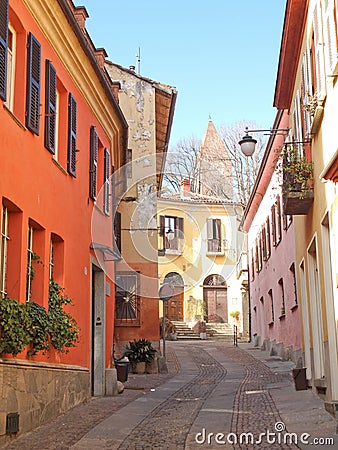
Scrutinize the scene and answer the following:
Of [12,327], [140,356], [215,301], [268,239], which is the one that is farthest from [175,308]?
[12,327]

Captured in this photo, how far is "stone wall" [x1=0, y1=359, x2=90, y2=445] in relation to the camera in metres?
7.68

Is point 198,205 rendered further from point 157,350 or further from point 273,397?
point 273,397

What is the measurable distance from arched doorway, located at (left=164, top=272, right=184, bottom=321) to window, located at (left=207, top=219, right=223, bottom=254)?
2622 mm

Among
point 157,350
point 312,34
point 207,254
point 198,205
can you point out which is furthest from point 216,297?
point 312,34

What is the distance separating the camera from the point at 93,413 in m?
10.4

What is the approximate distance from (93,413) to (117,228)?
10.5m

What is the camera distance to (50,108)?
10.0 metres

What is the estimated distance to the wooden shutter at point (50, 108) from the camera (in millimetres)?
9867

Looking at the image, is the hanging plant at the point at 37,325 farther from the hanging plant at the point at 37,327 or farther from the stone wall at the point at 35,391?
the stone wall at the point at 35,391

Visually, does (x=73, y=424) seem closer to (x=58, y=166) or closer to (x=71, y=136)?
(x=58, y=166)

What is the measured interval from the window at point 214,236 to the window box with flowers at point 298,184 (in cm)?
2852

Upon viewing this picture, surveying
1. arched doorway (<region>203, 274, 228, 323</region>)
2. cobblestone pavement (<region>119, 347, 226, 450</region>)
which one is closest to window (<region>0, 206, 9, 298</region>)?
cobblestone pavement (<region>119, 347, 226, 450</region>)

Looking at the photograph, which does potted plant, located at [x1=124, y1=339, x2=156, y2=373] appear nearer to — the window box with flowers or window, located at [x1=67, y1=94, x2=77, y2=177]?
window, located at [x1=67, y1=94, x2=77, y2=177]

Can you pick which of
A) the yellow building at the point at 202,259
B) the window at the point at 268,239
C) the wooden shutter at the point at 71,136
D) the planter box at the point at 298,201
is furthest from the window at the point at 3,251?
the yellow building at the point at 202,259
